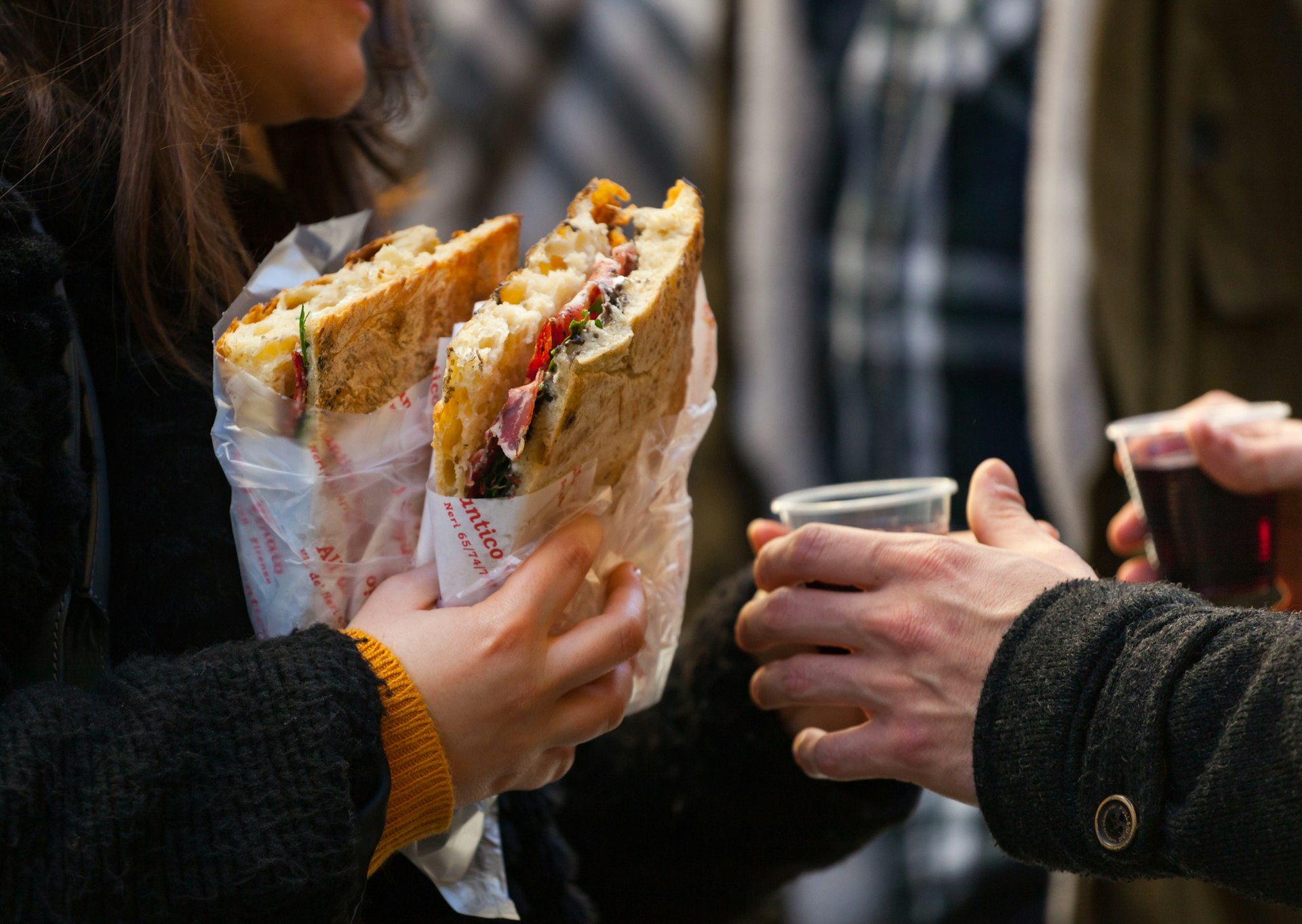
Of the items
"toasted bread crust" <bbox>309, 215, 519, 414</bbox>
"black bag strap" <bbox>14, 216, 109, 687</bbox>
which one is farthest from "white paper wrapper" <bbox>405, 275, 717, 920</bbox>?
"black bag strap" <bbox>14, 216, 109, 687</bbox>

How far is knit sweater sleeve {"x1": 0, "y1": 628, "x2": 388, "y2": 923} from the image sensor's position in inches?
22.2

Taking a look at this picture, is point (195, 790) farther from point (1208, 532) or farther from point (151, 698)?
point (1208, 532)

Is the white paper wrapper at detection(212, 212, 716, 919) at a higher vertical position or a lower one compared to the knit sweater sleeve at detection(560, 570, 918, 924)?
higher

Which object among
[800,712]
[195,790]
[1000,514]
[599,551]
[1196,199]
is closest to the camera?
[195,790]

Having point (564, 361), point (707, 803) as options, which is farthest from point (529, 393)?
point (707, 803)

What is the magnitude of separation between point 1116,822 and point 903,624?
25 centimetres

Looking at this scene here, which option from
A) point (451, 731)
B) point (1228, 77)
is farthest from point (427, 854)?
point (1228, 77)

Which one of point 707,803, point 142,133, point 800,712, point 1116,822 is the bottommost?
point 707,803

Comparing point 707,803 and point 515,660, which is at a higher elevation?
point 515,660

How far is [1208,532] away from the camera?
109 centimetres

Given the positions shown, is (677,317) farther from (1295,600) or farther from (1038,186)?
(1038,186)

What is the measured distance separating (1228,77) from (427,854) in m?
2.81

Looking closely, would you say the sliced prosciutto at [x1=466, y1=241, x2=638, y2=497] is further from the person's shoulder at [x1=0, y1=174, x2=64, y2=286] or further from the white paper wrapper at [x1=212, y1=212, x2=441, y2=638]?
the person's shoulder at [x1=0, y1=174, x2=64, y2=286]

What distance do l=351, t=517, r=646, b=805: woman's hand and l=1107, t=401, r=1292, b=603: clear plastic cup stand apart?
0.64 m
